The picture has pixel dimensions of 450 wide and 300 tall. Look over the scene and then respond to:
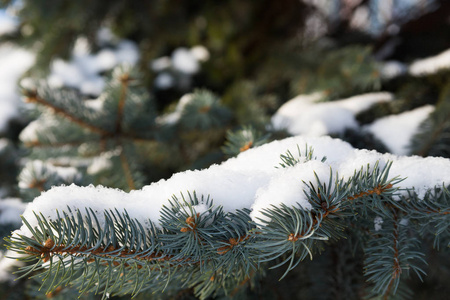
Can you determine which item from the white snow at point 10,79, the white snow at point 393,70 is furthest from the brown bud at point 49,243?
the white snow at point 393,70

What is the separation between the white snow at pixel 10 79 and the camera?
187cm

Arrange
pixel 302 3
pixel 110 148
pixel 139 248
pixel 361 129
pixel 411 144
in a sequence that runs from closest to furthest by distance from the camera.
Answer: pixel 139 248
pixel 411 144
pixel 361 129
pixel 110 148
pixel 302 3

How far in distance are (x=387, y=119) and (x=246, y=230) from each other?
0.86 meters

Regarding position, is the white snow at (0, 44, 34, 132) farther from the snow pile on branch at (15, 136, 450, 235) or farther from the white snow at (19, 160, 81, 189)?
the snow pile on branch at (15, 136, 450, 235)

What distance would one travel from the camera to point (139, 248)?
454 millimetres

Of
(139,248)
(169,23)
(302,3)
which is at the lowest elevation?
(139,248)

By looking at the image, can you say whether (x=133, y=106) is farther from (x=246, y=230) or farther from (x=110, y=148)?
(x=246, y=230)

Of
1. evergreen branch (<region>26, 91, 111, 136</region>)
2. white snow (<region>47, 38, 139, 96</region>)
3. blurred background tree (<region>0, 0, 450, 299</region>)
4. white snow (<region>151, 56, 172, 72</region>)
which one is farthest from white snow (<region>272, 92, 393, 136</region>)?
white snow (<region>47, 38, 139, 96</region>)

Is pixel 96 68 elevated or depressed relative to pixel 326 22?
depressed

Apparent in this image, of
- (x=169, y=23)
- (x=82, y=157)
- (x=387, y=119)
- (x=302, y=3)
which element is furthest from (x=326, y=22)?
(x=82, y=157)

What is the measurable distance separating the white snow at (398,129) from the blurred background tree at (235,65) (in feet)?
0.04

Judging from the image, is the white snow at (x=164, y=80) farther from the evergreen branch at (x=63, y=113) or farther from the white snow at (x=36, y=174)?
the white snow at (x=36, y=174)

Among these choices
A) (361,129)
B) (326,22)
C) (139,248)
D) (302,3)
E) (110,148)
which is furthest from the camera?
(326,22)

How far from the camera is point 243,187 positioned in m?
0.53
